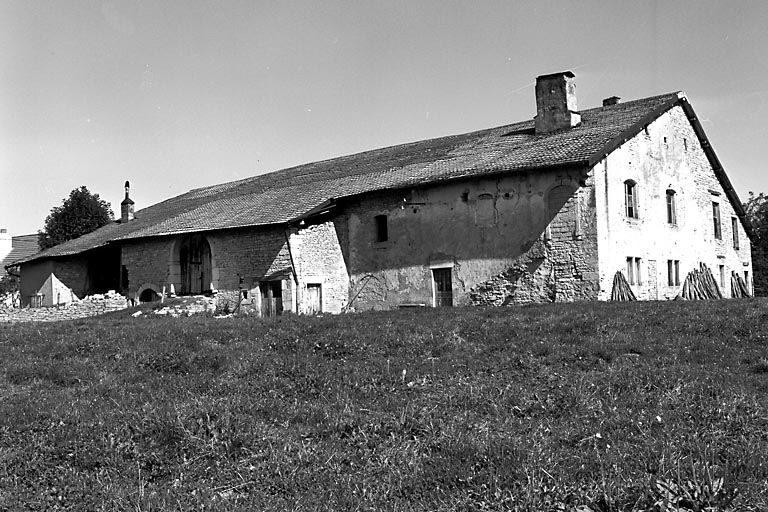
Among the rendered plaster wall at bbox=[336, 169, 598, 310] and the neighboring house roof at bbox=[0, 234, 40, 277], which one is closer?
the rendered plaster wall at bbox=[336, 169, 598, 310]

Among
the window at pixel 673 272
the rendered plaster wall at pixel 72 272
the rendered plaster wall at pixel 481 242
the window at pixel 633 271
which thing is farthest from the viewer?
the rendered plaster wall at pixel 72 272

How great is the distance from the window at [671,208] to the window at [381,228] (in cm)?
1014

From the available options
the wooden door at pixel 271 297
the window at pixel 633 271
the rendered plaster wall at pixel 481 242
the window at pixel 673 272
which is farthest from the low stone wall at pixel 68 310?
the window at pixel 673 272

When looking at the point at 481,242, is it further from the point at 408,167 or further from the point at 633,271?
the point at 408,167

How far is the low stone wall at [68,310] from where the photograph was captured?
986 inches

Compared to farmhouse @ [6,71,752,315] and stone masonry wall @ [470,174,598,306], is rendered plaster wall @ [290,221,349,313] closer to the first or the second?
farmhouse @ [6,71,752,315]

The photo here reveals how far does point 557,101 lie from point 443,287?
7920mm

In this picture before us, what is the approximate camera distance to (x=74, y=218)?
1887 inches

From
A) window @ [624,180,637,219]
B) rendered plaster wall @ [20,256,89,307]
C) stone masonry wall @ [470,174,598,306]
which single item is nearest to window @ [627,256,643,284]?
window @ [624,180,637,219]

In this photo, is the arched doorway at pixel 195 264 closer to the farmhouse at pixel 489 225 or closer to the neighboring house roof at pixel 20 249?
the farmhouse at pixel 489 225

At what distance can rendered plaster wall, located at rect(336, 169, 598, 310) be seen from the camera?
2191 cm

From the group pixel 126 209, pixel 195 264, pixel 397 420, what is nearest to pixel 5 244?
pixel 126 209

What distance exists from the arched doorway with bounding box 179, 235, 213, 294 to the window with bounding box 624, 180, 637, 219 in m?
15.8

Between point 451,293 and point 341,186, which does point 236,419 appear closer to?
point 451,293
